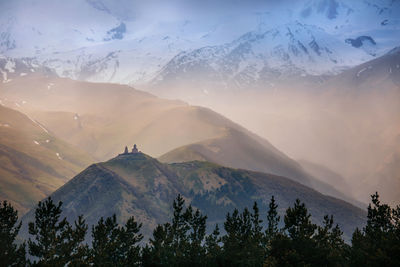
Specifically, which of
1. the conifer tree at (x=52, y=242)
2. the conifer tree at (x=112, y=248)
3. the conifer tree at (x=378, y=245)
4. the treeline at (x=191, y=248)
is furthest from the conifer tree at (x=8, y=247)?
the conifer tree at (x=378, y=245)

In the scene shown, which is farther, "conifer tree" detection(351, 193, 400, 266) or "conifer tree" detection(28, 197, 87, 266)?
"conifer tree" detection(28, 197, 87, 266)

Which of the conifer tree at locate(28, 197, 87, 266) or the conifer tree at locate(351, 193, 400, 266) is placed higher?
the conifer tree at locate(351, 193, 400, 266)

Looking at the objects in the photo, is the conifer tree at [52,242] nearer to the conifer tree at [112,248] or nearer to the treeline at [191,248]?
the treeline at [191,248]

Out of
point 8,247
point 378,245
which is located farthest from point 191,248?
point 378,245

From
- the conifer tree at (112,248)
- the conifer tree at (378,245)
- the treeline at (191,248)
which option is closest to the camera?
the conifer tree at (378,245)

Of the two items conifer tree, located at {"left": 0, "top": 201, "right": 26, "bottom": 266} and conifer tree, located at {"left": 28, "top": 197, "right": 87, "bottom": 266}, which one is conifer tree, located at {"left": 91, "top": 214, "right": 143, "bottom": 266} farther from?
conifer tree, located at {"left": 0, "top": 201, "right": 26, "bottom": 266}

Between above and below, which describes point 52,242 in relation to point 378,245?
below

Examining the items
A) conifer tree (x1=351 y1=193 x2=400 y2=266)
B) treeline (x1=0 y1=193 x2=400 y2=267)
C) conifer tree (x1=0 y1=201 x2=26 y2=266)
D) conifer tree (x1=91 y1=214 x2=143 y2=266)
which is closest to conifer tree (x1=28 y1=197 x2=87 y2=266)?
treeline (x1=0 y1=193 x2=400 y2=267)

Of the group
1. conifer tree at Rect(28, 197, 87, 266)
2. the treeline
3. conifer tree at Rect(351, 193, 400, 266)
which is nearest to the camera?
conifer tree at Rect(351, 193, 400, 266)

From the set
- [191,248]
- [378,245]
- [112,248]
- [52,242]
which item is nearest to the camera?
[52,242]

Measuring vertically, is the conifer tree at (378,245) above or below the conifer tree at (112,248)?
above

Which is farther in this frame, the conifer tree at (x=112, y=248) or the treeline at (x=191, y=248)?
the conifer tree at (x=112, y=248)

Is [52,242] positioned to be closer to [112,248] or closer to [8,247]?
[8,247]

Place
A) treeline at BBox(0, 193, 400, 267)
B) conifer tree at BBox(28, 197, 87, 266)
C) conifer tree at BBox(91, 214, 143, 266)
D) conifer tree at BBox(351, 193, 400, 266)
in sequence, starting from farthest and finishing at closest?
conifer tree at BBox(91, 214, 143, 266), conifer tree at BBox(28, 197, 87, 266), treeline at BBox(0, 193, 400, 267), conifer tree at BBox(351, 193, 400, 266)
